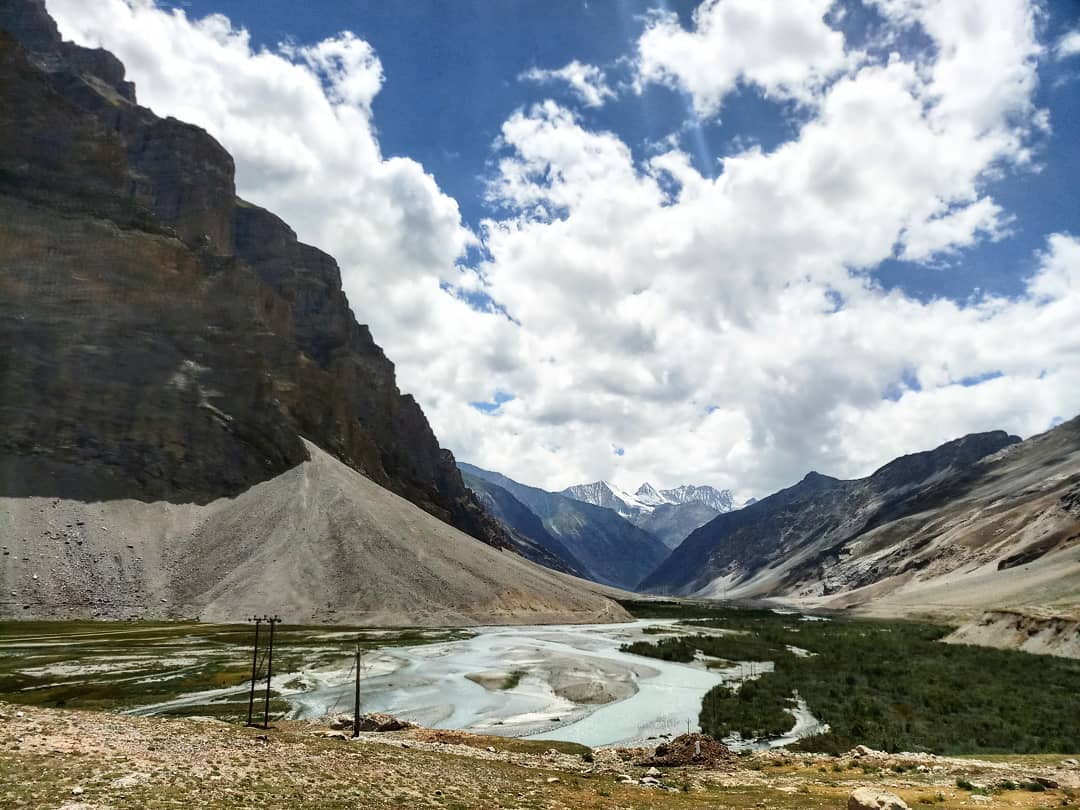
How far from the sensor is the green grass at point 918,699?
117ft

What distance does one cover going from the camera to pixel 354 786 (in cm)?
1964

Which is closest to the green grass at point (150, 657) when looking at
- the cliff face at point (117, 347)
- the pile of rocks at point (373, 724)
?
the pile of rocks at point (373, 724)

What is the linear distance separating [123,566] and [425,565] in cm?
4466

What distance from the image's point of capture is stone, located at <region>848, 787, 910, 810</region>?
604 inches

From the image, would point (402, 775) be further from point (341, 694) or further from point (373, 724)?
point (341, 694)

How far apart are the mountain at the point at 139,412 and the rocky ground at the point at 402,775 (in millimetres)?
77019

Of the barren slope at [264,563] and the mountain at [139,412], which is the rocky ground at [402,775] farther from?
the mountain at [139,412]

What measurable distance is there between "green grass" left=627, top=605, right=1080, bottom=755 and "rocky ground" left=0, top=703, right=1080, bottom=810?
6.58 meters

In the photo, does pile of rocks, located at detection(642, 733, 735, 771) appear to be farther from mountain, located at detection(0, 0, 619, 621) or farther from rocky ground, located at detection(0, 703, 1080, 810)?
mountain, located at detection(0, 0, 619, 621)

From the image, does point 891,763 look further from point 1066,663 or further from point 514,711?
point 1066,663

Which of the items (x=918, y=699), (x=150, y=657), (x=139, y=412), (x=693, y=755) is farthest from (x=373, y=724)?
(x=139, y=412)

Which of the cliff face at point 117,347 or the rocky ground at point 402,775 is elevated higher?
the cliff face at point 117,347

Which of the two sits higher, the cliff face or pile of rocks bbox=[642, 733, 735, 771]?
the cliff face

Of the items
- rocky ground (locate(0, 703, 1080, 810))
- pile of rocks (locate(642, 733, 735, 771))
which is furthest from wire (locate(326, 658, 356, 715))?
pile of rocks (locate(642, 733, 735, 771))
